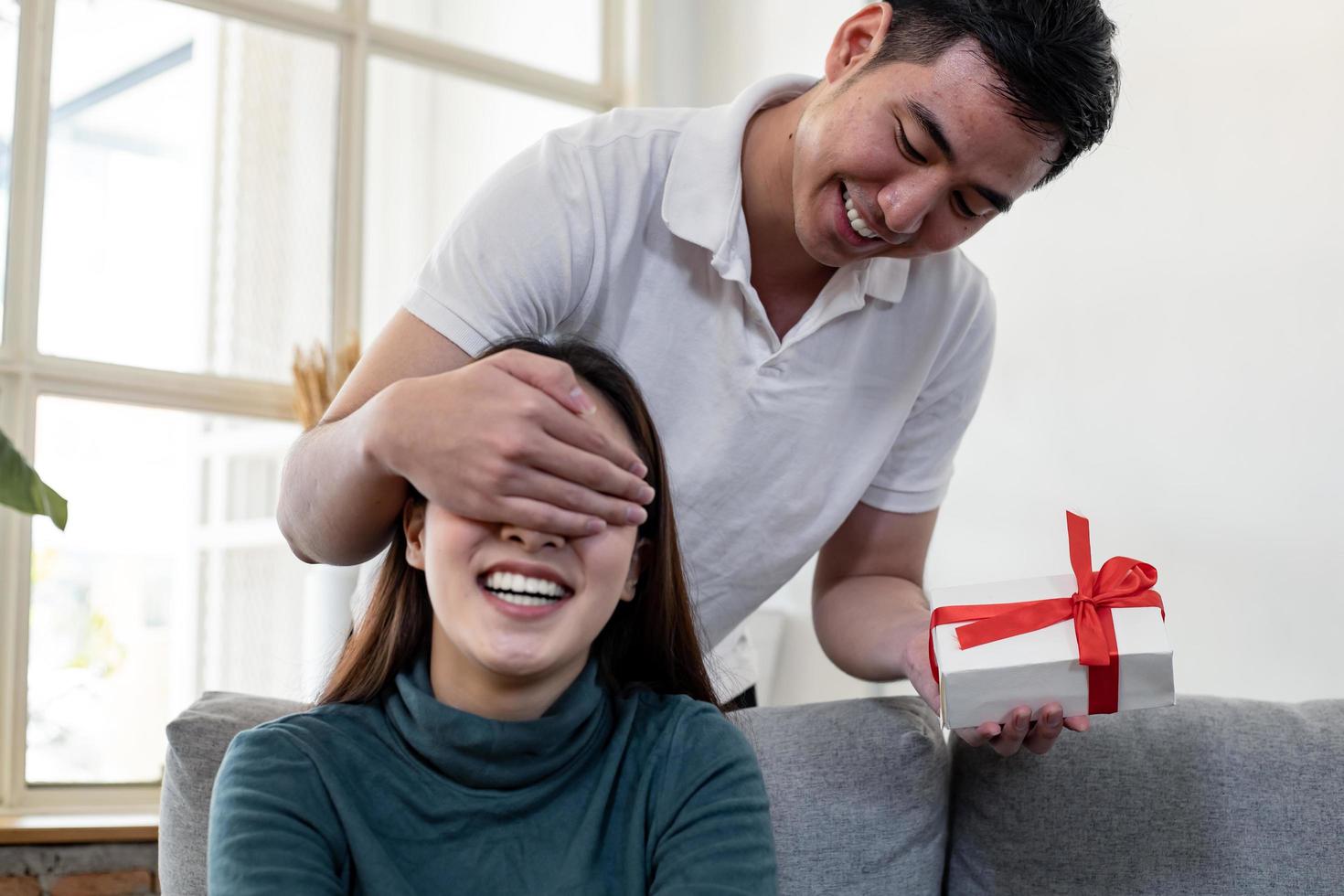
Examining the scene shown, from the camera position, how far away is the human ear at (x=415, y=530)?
1161 millimetres

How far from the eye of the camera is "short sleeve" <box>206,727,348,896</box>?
0.97 meters

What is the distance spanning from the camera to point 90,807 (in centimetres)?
265

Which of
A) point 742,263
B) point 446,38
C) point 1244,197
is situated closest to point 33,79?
point 446,38

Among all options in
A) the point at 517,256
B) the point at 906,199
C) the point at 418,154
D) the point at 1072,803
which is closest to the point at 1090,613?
the point at 1072,803

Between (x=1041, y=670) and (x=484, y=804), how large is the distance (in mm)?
513

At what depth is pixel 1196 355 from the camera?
7.65 ft

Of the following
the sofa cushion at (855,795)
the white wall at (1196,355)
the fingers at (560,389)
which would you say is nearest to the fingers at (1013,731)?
the sofa cushion at (855,795)

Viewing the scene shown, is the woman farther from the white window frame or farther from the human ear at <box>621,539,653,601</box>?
the white window frame

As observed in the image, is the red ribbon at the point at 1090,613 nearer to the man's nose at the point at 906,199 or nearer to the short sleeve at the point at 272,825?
the man's nose at the point at 906,199

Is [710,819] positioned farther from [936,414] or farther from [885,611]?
[936,414]

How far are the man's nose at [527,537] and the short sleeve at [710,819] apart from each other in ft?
0.76

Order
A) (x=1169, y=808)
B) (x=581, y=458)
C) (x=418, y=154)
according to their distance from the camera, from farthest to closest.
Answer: (x=418, y=154) < (x=1169, y=808) < (x=581, y=458)

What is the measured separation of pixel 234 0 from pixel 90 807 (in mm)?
1792

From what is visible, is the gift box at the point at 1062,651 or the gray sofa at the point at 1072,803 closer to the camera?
the gift box at the point at 1062,651
